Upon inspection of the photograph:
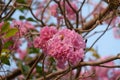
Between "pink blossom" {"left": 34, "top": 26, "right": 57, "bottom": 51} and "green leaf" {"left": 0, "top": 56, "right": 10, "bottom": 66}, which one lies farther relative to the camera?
"green leaf" {"left": 0, "top": 56, "right": 10, "bottom": 66}

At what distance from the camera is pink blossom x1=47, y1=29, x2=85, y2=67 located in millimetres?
1988

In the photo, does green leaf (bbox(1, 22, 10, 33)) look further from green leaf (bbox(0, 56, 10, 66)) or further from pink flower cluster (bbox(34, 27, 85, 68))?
pink flower cluster (bbox(34, 27, 85, 68))

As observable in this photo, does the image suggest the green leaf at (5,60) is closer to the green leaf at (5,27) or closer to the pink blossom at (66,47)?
the green leaf at (5,27)

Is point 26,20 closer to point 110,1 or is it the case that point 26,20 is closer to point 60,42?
point 110,1

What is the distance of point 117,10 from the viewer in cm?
250

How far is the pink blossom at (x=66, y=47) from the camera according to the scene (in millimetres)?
1988

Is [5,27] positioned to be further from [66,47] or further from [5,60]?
[66,47]

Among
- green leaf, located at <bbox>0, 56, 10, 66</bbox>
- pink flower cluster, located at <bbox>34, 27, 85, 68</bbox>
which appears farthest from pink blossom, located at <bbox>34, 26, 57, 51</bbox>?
green leaf, located at <bbox>0, 56, 10, 66</bbox>

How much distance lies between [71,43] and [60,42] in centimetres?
6

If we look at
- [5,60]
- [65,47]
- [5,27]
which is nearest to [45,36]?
[65,47]

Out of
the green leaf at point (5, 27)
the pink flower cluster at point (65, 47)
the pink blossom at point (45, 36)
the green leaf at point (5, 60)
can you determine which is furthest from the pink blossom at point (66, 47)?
the green leaf at point (5, 60)

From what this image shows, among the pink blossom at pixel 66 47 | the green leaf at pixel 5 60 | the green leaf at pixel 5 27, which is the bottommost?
the green leaf at pixel 5 60

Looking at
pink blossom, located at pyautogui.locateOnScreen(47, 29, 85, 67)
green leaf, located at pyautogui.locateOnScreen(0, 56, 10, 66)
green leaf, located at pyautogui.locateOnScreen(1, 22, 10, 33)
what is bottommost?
green leaf, located at pyautogui.locateOnScreen(0, 56, 10, 66)

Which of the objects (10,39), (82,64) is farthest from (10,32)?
Result: (82,64)
